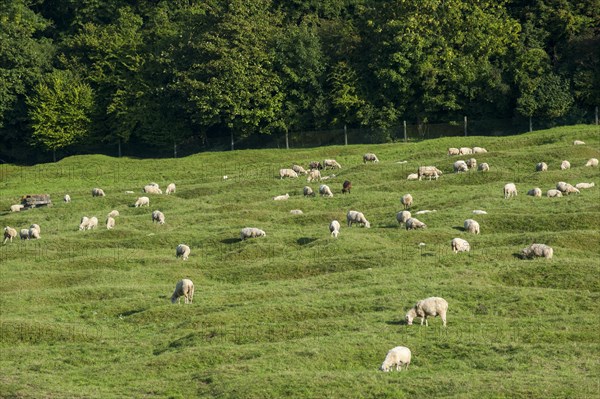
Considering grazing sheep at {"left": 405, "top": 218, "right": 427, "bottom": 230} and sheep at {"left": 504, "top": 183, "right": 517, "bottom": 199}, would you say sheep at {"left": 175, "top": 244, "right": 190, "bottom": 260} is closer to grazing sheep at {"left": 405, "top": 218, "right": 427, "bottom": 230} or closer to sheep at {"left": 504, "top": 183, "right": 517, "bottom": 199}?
grazing sheep at {"left": 405, "top": 218, "right": 427, "bottom": 230}

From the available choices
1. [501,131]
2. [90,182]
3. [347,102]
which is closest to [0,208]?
[90,182]

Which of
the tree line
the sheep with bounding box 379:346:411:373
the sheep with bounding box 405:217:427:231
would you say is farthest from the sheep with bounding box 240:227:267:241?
the tree line

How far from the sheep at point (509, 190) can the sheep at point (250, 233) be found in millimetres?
17612

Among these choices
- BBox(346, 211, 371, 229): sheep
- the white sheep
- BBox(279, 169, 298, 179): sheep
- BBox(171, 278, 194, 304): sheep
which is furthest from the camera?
BBox(279, 169, 298, 179): sheep

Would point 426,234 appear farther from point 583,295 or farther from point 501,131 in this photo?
point 501,131

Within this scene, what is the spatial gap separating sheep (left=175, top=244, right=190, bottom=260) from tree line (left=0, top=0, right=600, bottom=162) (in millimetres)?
50901

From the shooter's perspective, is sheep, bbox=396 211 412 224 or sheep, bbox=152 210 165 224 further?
sheep, bbox=152 210 165 224

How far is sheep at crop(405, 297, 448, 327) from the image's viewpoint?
46.2m

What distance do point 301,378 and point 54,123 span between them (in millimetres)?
88462

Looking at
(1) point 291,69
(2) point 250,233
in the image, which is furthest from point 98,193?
(1) point 291,69

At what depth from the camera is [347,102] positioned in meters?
114

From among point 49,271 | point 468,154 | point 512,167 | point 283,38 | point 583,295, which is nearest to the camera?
point 583,295

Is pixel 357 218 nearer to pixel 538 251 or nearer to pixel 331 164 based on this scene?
pixel 538 251

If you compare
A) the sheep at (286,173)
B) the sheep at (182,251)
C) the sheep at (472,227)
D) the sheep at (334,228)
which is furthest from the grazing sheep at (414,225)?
the sheep at (286,173)
